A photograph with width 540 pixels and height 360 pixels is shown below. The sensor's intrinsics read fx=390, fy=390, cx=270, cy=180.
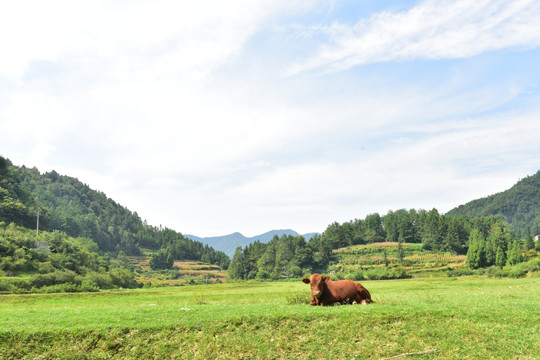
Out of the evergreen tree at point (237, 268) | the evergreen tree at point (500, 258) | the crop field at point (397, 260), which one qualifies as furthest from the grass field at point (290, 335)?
the evergreen tree at point (237, 268)

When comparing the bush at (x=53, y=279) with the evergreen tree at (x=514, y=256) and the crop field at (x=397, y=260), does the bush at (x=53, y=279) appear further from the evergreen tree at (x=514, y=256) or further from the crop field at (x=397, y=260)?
the evergreen tree at (x=514, y=256)

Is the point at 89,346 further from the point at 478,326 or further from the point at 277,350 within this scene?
the point at 478,326

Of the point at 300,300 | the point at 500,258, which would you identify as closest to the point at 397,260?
the point at 500,258

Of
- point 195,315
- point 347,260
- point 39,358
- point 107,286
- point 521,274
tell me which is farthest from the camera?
point 347,260

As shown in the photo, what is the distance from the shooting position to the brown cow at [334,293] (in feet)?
68.4

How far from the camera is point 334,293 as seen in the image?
21094mm

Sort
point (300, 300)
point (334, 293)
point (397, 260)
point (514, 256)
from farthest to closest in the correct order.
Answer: point (397, 260), point (514, 256), point (300, 300), point (334, 293)

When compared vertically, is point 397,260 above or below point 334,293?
below

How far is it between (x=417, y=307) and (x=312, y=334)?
18.6 feet

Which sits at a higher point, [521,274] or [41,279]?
[41,279]

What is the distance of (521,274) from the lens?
272ft

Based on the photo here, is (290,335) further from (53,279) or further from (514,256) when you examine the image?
(514,256)

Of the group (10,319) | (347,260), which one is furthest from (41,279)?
(347,260)

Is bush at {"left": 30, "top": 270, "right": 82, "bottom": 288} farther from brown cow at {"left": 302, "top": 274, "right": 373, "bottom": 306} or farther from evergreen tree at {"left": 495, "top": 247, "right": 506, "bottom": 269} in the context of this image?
evergreen tree at {"left": 495, "top": 247, "right": 506, "bottom": 269}
